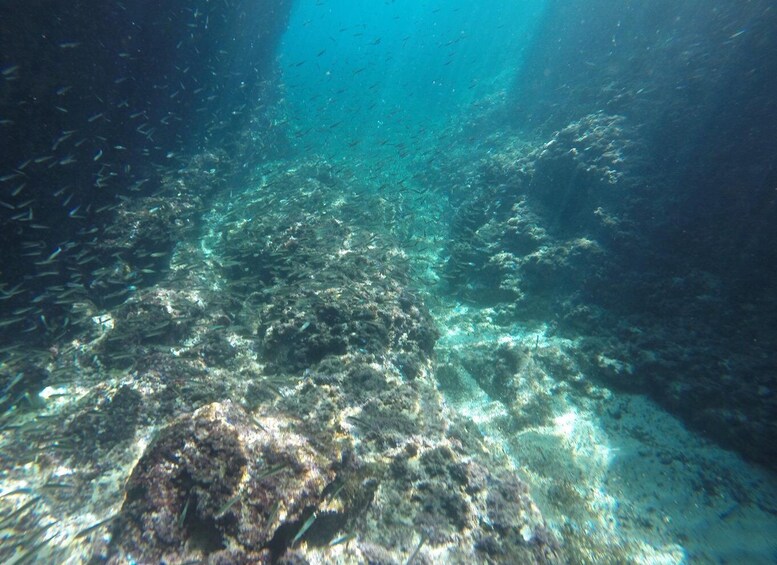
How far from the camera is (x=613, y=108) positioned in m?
13.0

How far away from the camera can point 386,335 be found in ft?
24.0

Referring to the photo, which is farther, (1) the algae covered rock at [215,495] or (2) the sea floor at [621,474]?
(2) the sea floor at [621,474]

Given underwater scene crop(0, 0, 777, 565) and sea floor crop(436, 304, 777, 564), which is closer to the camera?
underwater scene crop(0, 0, 777, 565)

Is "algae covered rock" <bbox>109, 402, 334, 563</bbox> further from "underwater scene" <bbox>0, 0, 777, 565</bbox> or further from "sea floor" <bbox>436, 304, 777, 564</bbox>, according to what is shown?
"sea floor" <bbox>436, 304, 777, 564</bbox>

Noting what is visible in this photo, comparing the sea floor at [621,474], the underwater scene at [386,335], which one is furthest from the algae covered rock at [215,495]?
the sea floor at [621,474]

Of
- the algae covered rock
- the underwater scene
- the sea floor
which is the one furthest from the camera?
the sea floor

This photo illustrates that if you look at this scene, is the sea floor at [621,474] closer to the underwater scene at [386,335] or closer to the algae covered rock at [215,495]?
the underwater scene at [386,335]

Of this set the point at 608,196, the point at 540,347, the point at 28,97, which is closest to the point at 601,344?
the point at 540,347

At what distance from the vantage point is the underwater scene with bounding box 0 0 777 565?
435cm

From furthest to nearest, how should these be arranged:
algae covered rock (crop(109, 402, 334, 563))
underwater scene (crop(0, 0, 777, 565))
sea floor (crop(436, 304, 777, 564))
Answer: sea floor (crop(436, 304, 777, 564)) → underwater scene (crop(0, 0, 777, 565)) → algae covered rock (crop(109, 402, 334, 563))

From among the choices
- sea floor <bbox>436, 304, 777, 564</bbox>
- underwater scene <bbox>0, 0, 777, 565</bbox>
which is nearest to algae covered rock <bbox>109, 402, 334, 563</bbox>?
underwater scene <bbox>0, 0, 777, 565</bbox>

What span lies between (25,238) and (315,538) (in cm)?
953

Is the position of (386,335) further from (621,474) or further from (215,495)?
(621,474)

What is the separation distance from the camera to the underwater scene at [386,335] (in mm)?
4348
